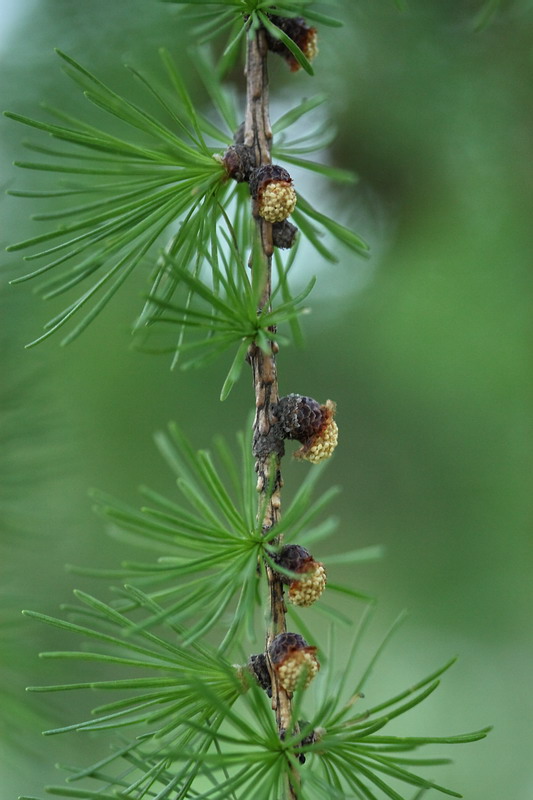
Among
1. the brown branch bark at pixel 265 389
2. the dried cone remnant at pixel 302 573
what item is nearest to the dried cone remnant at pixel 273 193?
the brown branch bark at pixel 265 389

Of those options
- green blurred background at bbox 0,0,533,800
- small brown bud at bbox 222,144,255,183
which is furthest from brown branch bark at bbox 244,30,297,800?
green blurred background at bbox 0,0,533,800

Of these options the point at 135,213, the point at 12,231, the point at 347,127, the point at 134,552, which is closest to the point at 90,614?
the point at 135,213

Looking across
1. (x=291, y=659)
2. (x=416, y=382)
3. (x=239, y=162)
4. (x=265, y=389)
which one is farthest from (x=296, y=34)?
(x=416, y=382)

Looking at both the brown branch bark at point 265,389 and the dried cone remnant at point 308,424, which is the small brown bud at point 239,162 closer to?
the brown branch bark at point 265,389

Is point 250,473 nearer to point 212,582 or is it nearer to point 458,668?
point 212,582

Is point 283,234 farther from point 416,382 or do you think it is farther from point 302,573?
point 416,382
